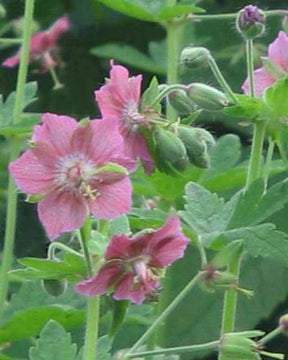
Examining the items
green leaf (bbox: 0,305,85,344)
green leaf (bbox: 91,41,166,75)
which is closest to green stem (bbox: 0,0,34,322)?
green leaf (bbox: 0,305,85,344)

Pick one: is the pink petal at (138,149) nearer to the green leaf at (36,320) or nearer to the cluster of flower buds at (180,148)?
the cluster of flower buds at (180,148)

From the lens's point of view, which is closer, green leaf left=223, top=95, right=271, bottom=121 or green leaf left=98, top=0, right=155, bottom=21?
green leaf left=223, top=95, right=271, bottom=121

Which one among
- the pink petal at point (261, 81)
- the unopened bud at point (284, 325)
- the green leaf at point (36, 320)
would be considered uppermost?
the pink petal at point (261, 81)

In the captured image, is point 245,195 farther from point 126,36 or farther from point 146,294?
point 126,36

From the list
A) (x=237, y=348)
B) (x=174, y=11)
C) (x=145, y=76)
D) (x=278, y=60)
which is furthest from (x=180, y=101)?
(x=145, y=76)

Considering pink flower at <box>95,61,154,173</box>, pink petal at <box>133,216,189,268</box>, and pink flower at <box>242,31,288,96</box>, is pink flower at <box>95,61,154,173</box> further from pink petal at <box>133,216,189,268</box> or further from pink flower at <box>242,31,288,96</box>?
pink flower at <box>242,31,288,96</box>

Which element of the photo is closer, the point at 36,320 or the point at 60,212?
the point at 60,212

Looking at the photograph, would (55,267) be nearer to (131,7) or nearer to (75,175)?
(75,175)

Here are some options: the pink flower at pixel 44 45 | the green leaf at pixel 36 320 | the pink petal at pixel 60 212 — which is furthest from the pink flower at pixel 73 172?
the pink flower at pixel 44 45
